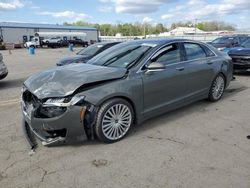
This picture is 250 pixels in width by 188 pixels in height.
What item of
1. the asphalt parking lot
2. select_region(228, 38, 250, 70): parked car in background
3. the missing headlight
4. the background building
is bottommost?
the asphalt parking lot

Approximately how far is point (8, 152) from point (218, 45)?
11.9m

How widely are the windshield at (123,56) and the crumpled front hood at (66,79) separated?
1.06ft

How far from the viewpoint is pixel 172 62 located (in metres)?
4.70

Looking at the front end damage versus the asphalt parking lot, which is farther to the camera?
the front end damage

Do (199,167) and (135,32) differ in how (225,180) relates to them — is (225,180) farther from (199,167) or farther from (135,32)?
(135,32)

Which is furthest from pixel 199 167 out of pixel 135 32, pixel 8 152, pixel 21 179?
pixel 135 32

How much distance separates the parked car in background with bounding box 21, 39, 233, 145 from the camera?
11.5 feet

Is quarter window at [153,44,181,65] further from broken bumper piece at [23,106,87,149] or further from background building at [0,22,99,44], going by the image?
background building at [0,22,99,44]

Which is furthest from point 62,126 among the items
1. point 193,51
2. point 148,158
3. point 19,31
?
point 19,31

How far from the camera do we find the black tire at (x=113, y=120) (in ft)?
12.0

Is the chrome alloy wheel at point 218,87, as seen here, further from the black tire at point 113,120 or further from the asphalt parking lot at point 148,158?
the black tire at point 113,120

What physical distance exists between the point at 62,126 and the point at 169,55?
2414 millimetres

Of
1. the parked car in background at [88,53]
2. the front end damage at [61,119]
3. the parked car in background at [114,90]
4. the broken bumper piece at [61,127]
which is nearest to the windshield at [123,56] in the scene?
the parked car in background at [114,90]

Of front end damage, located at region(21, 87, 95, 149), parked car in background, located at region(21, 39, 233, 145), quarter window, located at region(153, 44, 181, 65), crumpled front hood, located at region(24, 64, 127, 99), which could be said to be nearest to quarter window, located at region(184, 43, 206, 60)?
parked car in background, located at region(21, 39, 233, 145)
